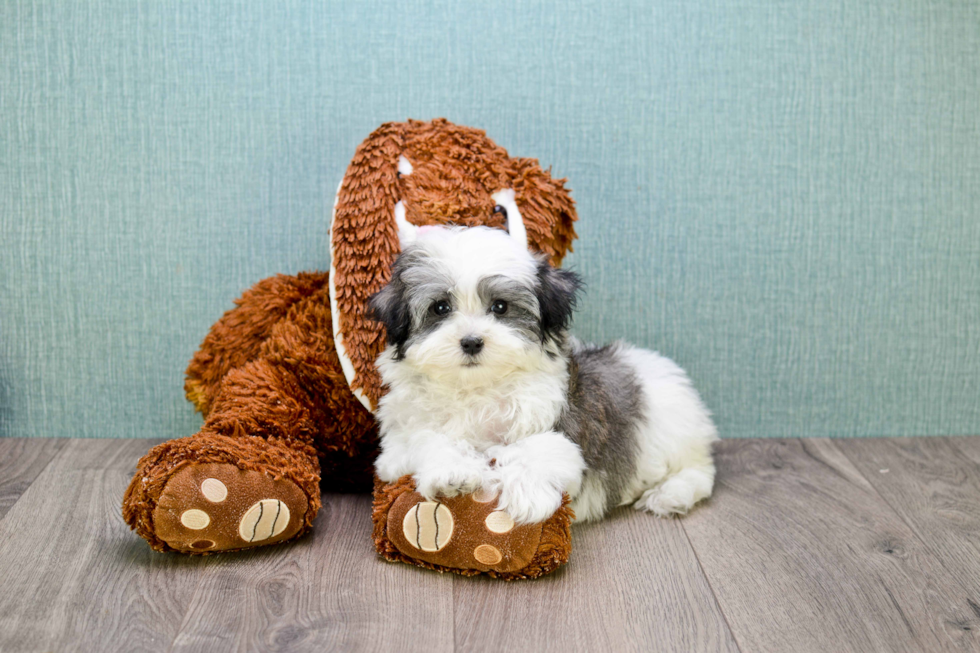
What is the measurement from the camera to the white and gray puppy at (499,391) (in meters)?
1.65

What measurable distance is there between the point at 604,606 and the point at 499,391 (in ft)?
1.50

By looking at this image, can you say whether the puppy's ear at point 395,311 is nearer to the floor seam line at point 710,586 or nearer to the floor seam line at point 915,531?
the floor seam line at point 710,586

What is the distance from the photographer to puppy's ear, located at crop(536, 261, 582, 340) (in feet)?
5.64

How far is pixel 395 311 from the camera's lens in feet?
5.63

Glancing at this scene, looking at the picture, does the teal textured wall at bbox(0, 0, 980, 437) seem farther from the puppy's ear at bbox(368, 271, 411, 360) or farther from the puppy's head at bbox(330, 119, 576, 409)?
the puppy's ear at bbox(368, 271, 411, 360)

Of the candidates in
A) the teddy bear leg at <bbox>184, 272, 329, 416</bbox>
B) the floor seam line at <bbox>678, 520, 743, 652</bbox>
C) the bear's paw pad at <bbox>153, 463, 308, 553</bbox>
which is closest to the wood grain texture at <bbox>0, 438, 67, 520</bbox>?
the teddy bear leg at <bbox>184, 272, 329, 416</bbox>

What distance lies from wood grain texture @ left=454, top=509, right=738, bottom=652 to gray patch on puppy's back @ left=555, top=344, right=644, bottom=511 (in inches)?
6.2

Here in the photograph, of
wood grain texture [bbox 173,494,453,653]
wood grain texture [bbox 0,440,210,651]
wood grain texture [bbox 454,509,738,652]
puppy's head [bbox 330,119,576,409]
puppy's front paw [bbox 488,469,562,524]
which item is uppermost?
puppy's head [bbox 330,119,576,409]

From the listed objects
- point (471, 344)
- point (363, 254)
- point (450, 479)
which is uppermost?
point (363, 254)

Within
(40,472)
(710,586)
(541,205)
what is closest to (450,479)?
(710,586)

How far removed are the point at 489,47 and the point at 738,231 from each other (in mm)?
828

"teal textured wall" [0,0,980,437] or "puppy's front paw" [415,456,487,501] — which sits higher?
"teal textured wall" [0,0,980,437]

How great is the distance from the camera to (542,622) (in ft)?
5.04

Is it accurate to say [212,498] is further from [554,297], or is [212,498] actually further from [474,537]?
[554,297]
